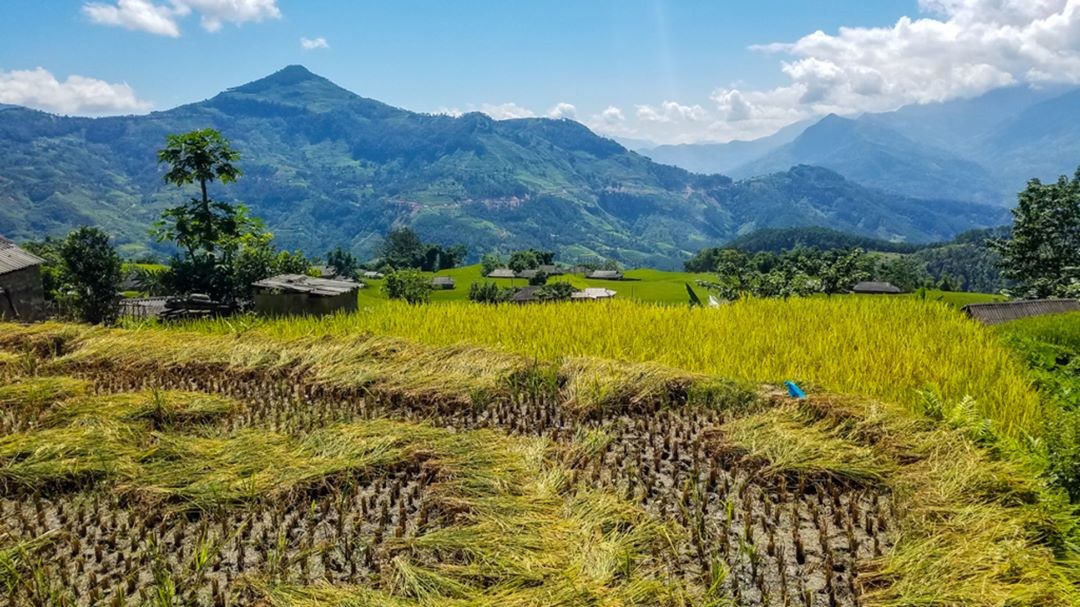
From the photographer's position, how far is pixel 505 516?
4.43 metres

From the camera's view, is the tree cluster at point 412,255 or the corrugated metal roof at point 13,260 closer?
the corrugated metal roof at point 13,260

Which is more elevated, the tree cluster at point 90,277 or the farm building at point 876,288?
the tree cluster at point 90,277

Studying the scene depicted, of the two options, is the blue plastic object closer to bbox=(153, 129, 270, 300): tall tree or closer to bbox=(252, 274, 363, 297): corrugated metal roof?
bbox=(252, 274, 363, 297): corrugated metal roof

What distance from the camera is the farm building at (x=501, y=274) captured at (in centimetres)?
11756

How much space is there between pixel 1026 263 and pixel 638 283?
80.7 meters

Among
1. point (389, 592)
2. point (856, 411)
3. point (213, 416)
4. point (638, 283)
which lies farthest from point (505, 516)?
point (638, 283)

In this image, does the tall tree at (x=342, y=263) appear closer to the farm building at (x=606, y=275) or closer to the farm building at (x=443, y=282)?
the farm building at (x=443, y=282)

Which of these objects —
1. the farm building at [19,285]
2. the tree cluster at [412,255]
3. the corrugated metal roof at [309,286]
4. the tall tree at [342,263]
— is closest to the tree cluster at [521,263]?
the tree cluster at [412,255]

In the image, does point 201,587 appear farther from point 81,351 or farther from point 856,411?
point 81,351

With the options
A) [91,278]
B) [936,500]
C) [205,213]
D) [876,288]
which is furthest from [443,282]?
[936,500]

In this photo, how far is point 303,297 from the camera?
15.1 m

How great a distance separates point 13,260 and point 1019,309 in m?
36.3

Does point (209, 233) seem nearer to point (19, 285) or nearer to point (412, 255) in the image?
point (19, 285)

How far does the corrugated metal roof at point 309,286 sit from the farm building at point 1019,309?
16.7 metres
